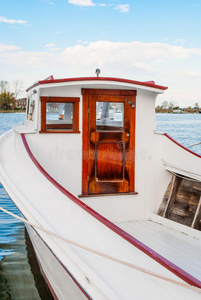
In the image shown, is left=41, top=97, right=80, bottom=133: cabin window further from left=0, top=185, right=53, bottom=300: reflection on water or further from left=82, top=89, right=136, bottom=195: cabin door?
left=0, top=185, right=53, bottom=300: reflection on water

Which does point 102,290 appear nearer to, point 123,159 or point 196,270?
point 196,270

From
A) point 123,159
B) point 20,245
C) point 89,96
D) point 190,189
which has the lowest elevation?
point 20,245

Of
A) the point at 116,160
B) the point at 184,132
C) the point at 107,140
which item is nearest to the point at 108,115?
the point at 107,140

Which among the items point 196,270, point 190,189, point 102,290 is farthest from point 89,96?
point 102,290

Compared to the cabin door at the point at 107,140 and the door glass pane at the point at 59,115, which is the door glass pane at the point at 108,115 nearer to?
the cabin door at the point at 107,140

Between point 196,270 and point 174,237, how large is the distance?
131 cm

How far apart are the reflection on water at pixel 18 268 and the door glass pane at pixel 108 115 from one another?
3193 millimetres

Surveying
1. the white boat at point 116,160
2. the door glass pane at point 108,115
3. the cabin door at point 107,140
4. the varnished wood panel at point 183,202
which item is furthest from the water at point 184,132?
the door glass pane at point 108,115

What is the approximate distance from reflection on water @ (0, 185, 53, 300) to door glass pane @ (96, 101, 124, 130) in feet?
10.5

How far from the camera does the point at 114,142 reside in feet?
20.9

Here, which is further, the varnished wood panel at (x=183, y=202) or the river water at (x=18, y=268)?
the varnished wood panel at (x=183, y=202)

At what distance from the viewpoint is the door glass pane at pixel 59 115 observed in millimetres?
6258

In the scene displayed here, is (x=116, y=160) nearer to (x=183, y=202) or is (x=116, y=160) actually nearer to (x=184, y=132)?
(x=183, y=202)

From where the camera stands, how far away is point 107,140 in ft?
20.8
